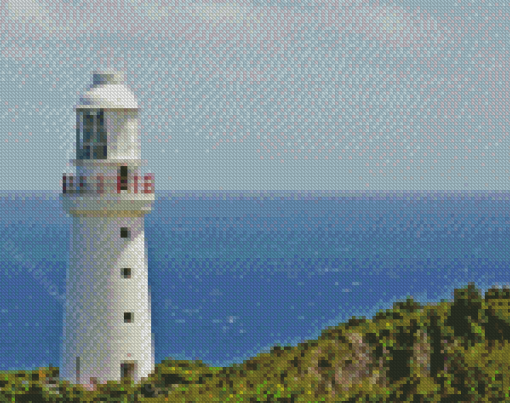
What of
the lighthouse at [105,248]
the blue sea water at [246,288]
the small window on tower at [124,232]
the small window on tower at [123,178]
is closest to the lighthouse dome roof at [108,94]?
the lighthouse at [105,248]

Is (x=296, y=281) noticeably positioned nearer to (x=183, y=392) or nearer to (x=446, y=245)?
(x=446, y=245)

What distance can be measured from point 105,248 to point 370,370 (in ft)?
28.6

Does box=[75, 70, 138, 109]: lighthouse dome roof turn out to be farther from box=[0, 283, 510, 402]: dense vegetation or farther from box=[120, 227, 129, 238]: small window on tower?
box=[0, 283, 510, 402]: dense vegetation

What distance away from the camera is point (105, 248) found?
31812 millimetres

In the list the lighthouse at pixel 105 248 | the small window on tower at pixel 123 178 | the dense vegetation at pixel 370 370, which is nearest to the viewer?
the dense vegetation at pixel 370 370

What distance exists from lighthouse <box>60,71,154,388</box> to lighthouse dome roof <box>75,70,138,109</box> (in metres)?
0.03

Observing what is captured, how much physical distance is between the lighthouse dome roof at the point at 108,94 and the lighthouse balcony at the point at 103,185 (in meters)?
1.97

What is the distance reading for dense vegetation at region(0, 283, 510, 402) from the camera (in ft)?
79.6

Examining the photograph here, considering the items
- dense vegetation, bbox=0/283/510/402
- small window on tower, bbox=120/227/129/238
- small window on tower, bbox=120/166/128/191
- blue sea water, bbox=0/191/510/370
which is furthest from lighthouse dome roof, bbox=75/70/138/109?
blue sea water, bbox=0/191/510/370

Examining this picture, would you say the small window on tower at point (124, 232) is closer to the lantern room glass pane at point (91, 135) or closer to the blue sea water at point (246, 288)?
the lantern room glass pane at point (91, 135)

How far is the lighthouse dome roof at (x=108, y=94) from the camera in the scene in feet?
105

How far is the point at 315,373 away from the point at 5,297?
10102cm

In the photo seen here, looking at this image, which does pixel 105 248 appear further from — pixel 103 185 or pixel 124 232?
pixel 103 185

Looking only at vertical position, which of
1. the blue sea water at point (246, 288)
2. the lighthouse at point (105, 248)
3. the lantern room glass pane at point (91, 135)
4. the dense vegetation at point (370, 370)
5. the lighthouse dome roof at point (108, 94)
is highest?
the blue sea water at point (246, 288)
